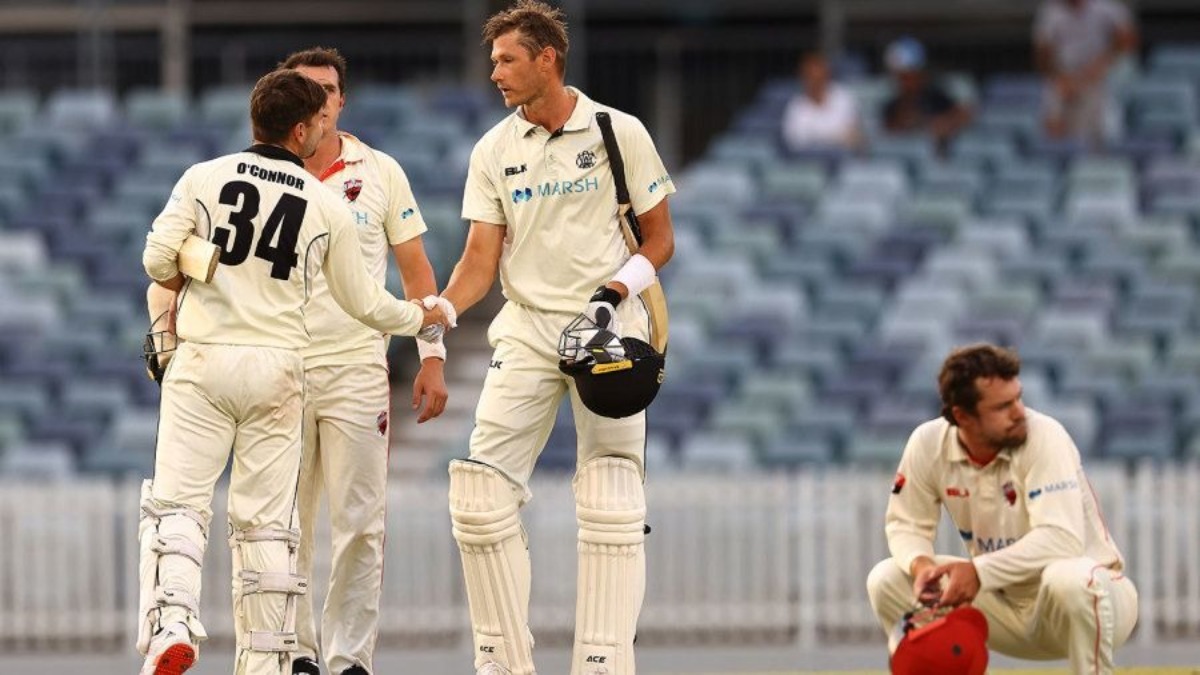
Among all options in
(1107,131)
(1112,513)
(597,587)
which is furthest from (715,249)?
(597,587)

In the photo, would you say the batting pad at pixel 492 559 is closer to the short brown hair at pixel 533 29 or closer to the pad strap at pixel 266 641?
the pad strap at pixel 266 641

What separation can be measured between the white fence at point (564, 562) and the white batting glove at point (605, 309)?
624cm

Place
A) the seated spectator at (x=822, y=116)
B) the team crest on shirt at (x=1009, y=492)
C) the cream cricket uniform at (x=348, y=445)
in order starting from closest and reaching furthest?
the team crest on shirt at (x=1009, y=492)
the cream cricket uniform at (x=348, y=445)
the seated spectator at (x=822, y=116)

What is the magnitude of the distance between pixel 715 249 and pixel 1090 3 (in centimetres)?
346

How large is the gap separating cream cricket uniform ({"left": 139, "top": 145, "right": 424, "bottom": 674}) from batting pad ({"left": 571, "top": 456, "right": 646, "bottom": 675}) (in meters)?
1.00

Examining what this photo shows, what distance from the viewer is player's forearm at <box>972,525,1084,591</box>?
8641mm

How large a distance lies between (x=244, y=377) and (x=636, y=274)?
1.42 meters

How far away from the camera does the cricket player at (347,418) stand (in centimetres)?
904

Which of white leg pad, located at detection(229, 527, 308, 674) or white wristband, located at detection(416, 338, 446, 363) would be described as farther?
white wristband, located at detection(416, 338, 446, 363)

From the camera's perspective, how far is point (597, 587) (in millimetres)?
8367

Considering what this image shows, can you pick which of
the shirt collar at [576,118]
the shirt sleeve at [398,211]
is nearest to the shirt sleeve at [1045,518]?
the shirt collar at [576,118]

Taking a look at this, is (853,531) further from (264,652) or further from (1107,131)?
(264,652)

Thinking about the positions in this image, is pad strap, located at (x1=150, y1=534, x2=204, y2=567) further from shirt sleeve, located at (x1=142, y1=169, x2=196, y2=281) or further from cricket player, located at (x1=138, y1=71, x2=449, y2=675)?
shirt sleeve, located at (x1=142, y1=169, x2=196, y2=281)

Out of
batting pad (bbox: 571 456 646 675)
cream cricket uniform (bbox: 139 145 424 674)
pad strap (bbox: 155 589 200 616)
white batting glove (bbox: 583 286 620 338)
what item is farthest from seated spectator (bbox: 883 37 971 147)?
pad strap (bbox: 155 589 200 616)
